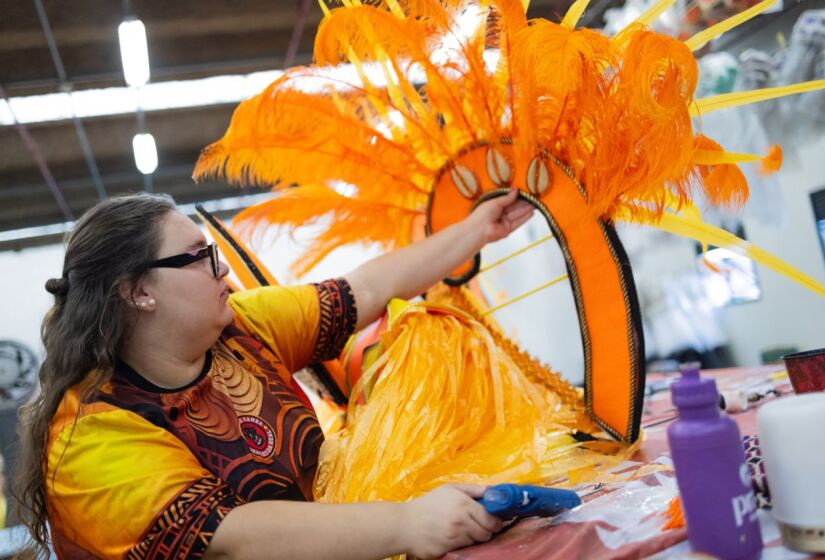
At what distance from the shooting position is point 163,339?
4.00 feet

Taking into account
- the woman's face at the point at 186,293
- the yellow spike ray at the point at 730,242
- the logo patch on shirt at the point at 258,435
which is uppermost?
the woman's face at the point at 186,293

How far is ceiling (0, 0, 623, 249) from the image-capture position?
13.5 feet

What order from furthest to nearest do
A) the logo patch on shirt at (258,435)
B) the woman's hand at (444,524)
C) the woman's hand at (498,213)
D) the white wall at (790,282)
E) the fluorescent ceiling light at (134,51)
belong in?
the fluorescent ceiling light at (134,51) → the white wall at (790,282) → the woman's hand at (498,213) → the logo patch on shirt at (258,435) → the woman's hand at (444,524)

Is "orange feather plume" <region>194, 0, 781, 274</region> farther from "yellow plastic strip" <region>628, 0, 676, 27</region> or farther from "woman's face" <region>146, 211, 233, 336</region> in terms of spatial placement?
"woman's face" <region>146, 211, 233, 336</region>

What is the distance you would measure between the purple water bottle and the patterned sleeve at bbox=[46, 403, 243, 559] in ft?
2.00

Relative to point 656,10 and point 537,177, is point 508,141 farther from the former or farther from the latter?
point 656,10

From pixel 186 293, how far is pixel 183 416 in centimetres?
21

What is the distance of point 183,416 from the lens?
114cm

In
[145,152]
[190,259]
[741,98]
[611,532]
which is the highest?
[145,152]

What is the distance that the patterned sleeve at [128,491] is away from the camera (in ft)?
3.18

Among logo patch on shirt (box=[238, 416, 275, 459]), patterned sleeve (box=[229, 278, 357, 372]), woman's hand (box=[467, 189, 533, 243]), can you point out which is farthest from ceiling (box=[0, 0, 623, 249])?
logo patch on shirt (box=[238, 416, 275, 459])

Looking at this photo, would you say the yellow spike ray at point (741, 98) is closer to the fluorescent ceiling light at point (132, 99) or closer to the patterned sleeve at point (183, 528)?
the patterned sleeve at point (183, 528)

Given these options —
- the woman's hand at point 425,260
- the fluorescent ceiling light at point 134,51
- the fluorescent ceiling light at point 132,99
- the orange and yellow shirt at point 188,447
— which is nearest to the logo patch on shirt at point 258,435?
the orange and yellow shirt at point 188,447

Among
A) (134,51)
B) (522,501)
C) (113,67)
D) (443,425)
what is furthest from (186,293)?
(113,67)
